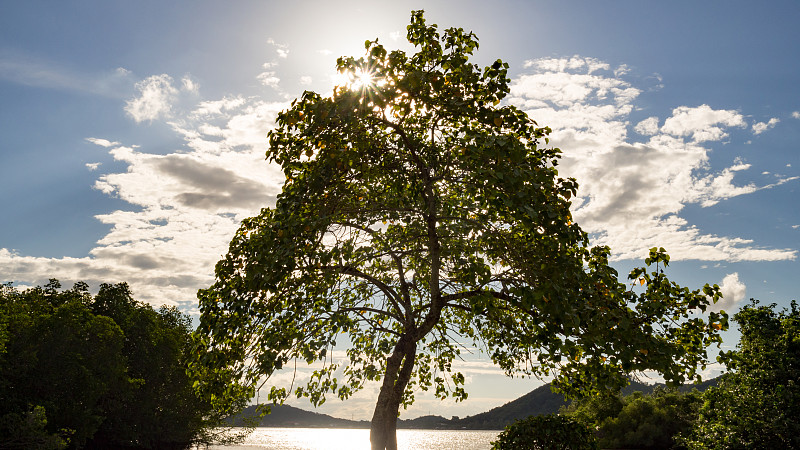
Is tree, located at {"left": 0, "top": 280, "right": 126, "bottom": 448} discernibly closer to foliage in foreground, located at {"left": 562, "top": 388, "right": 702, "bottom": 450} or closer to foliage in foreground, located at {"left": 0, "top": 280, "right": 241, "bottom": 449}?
foliage in foreground, located at {"left": 0, "top": 280, "right": 241, "bottom": 449}

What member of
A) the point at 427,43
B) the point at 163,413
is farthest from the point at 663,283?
the point at 163,413

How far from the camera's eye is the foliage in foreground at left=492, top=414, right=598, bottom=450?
15.2 meters

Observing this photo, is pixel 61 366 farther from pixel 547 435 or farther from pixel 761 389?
pixel 761 389

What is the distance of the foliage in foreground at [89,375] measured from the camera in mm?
32562

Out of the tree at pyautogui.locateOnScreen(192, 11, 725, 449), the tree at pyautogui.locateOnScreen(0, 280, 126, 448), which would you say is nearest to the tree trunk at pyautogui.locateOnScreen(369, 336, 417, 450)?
the tree at pyautogui.locateOnScreen(192, 11, 725, 449)

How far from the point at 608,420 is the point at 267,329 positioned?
5191 centimetres

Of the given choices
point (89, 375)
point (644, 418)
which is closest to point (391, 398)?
point (89, 375)

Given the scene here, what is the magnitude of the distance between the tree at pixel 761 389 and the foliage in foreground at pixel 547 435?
9992 mm

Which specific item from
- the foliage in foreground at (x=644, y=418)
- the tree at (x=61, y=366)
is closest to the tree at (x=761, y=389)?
the foliage in foreground at (x=644, y=418)

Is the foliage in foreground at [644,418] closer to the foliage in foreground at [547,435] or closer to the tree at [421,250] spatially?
the foliage in foreground at [547,435]

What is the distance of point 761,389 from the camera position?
22766 mm

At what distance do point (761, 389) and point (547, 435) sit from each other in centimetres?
1359

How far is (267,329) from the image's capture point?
11.2m

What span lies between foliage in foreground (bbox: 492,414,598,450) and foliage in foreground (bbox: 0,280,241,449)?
1788 cm
